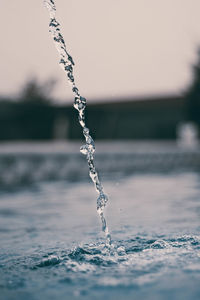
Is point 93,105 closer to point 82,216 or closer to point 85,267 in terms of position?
point 82,216

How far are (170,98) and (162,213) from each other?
16.0 meters

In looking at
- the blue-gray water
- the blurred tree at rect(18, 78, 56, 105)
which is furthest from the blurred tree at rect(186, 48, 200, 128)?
the blurred tree at rect(18, 78, 56, 105)

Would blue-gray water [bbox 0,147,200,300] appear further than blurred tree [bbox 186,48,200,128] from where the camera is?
No

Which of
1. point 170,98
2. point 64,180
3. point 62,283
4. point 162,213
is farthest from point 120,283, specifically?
point 170,98

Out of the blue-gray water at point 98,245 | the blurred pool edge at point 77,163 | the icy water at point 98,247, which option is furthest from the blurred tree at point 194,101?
the icy water at point 98,247

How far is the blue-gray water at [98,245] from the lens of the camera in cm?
328

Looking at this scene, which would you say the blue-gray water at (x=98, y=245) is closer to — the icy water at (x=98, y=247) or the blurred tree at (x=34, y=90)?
the icy water at (x=98, y=247)

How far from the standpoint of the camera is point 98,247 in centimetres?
439

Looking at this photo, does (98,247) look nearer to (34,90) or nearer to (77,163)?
(77,163)

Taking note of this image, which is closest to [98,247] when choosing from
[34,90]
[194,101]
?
[194,101]

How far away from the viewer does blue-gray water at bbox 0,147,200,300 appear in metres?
3.28

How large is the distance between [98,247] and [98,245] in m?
0.09

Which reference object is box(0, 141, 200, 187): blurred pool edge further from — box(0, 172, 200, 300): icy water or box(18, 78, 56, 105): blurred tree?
box(18, 78, 56, 105): blurred tree

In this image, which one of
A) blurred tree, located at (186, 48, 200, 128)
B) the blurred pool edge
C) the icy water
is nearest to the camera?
the icy water
